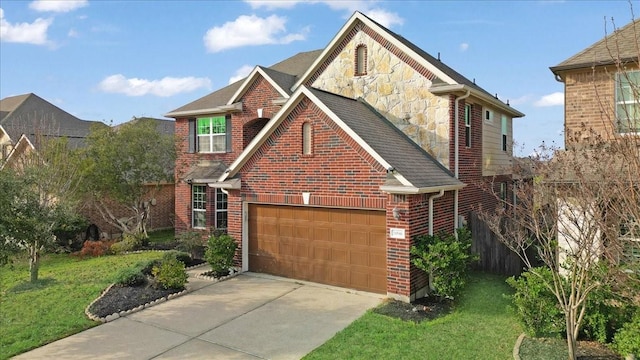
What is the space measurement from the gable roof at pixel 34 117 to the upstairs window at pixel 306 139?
56.8ft

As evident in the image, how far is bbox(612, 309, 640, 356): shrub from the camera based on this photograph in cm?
674

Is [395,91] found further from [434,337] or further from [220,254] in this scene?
[434,337]

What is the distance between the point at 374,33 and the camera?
1464cm

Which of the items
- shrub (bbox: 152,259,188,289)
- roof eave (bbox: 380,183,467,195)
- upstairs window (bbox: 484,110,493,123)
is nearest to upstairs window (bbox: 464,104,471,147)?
upstairs window (bbox: 484,110,493,123)

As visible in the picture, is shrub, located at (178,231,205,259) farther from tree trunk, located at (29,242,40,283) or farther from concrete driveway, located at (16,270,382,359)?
tree trunk, located at (29,242,40,283)

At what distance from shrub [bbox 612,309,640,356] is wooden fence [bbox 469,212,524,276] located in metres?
5.87

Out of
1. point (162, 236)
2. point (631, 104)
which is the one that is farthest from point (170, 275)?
point (631, 104)

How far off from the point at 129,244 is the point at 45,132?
7760 millimetres

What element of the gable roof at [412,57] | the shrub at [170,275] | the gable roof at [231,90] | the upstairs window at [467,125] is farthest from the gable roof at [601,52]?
the shrub at [170,275]

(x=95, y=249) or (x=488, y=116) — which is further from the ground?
Result: (x=488, y=116)

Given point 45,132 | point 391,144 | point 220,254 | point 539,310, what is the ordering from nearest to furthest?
point 539,310 → point 391,144 → point 220,254 → point 45,132

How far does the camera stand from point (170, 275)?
11344mm

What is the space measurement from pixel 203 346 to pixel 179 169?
13027 millimetres

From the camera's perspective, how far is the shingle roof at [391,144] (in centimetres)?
1098
